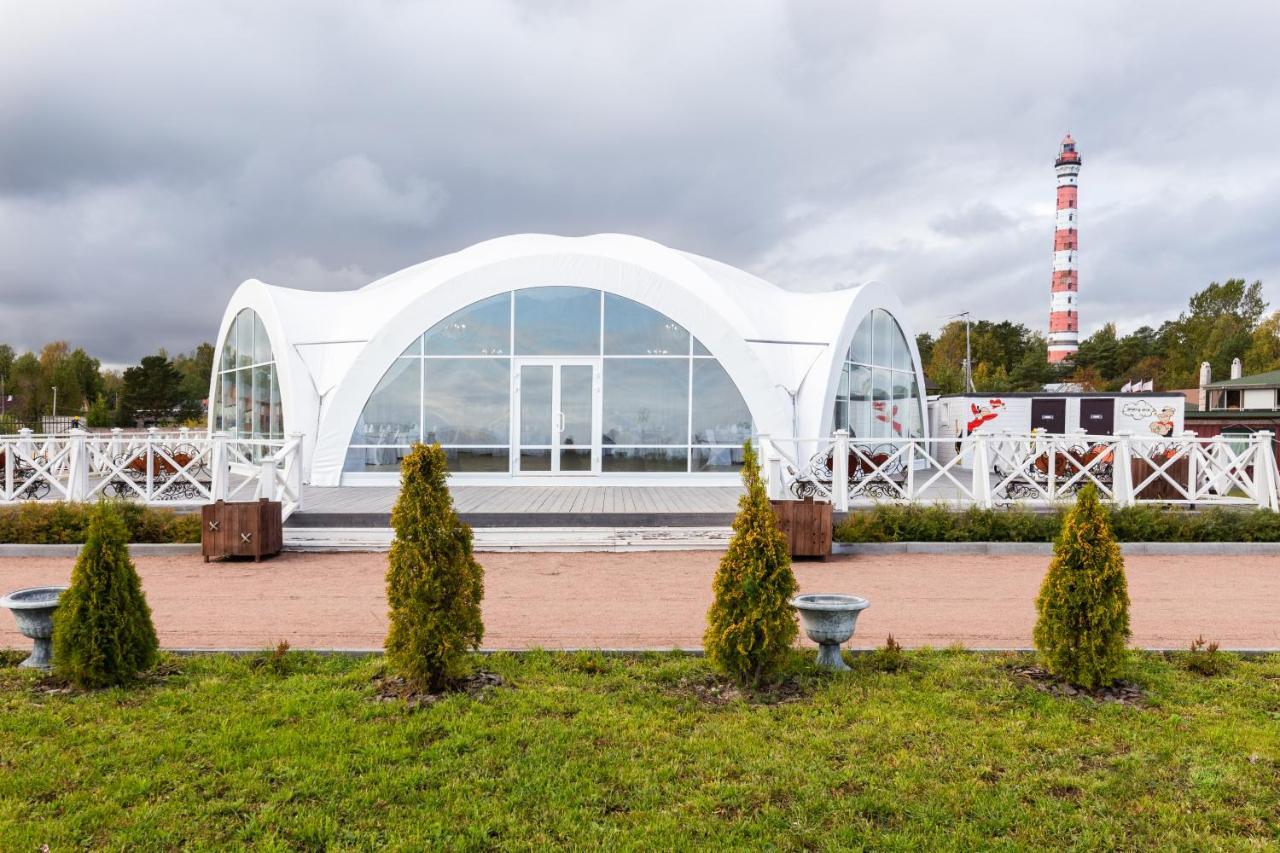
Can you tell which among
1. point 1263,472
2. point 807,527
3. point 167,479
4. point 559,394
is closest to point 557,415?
point 559,394

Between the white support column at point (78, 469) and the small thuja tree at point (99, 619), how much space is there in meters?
8.26

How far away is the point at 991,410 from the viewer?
856 inches

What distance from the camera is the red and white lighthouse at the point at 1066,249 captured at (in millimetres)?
50062

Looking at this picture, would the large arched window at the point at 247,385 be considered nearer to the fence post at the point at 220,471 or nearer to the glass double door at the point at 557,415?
the glass double door at the point at 557,415

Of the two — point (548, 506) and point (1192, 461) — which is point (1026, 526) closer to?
point (1192, 461)

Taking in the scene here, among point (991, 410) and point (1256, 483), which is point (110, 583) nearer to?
point (1256, 483)

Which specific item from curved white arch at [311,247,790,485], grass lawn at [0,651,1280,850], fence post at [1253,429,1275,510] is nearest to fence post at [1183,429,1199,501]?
fence post at [1253,429,1275,510]

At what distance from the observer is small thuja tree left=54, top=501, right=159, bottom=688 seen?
180 inches

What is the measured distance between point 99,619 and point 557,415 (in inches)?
408

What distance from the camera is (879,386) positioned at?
17656 mm

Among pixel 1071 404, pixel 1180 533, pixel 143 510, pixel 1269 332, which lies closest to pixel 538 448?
pixel 143 510

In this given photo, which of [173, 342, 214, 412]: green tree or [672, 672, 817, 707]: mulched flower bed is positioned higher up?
[173, 342, 214, 412]: green tree

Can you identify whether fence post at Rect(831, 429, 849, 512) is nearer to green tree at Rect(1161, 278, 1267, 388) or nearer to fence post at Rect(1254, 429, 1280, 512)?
fence post at Rect(1254, 429, 1280, 512)

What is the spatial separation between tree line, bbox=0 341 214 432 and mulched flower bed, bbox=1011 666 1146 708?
51.3m
